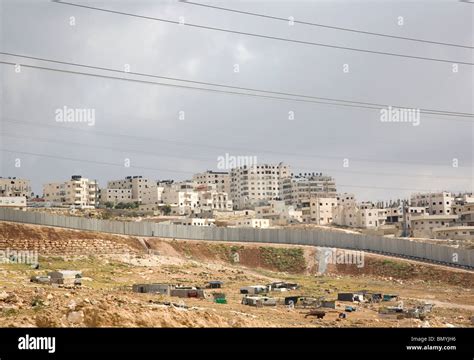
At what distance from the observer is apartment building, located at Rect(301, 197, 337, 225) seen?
17300 cm

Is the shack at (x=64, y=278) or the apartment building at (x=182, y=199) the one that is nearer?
the shack at (x=64, y=278)

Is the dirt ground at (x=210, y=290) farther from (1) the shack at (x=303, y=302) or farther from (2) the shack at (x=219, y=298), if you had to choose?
(1) the shack at (x=303, y=302)

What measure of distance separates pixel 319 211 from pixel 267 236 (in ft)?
262

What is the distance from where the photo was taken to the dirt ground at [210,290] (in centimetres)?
3200

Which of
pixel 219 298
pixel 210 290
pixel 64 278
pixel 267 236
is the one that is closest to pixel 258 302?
pixel 219 298

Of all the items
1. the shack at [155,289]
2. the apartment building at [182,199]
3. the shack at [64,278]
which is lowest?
the shack at [155,289]

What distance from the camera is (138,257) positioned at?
73.8m

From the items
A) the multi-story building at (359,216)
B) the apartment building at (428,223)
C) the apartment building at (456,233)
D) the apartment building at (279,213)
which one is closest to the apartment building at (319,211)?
the apartment building at (279,213)

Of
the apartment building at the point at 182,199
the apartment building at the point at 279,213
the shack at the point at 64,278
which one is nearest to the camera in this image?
the shack at the point at 64,278

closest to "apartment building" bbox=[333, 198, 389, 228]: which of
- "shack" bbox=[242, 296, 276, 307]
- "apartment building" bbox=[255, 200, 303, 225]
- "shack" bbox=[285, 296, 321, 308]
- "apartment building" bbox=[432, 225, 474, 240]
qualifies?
"apartment building" bbox=[255, 200, 303, 225]

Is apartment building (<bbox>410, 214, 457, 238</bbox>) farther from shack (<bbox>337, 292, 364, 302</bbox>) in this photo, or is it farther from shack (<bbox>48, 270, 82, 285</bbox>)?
shack (<bbox>48, 270, 82, 285</bbox>)

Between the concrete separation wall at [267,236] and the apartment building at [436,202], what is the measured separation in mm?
85326

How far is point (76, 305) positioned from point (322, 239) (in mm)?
64880

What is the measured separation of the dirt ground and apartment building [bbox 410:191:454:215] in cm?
9174
